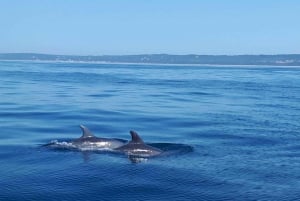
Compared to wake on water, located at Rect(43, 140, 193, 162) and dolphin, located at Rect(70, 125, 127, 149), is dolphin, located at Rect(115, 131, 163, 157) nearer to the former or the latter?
wake on water, located at Rect(43, 140, 193, 162)

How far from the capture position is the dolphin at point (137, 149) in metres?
23.7

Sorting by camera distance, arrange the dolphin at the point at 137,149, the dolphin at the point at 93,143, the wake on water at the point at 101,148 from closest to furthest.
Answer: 1. the dolphin at the point at 137,149
2. the wake on water at the point at 101,148
3. the dolphin at the point at 93,143

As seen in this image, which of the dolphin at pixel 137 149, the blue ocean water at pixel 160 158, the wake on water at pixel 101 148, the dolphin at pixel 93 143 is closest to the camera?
the blue ocean water at pixel 160 158

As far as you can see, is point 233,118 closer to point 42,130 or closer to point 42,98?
point 42,130

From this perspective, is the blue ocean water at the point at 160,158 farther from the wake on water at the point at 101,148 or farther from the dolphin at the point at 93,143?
the dolphin at the point at 93,143

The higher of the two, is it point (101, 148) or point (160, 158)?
point (101, 148)

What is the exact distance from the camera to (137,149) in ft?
78.7

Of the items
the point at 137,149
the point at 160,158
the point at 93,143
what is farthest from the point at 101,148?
the point at 160,158

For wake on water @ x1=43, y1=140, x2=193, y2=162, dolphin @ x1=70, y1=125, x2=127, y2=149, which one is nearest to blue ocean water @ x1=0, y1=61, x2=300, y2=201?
wake on water @ x1=43, y1=140, x2=193, y2=162

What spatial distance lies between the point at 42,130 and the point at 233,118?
1398 cm

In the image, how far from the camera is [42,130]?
31.3 m

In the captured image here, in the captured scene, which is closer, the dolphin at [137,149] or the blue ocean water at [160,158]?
the blue ocean water at [160,158]

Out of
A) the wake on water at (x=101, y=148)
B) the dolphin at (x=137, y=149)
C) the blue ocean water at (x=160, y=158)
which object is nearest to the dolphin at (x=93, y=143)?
the wake on water at (x=101, y=148)

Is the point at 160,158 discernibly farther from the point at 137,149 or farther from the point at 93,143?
the point at 93,143
